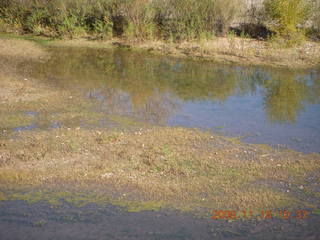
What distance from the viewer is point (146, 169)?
6.04 metres

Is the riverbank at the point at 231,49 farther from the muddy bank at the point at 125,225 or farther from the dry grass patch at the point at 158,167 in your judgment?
the muddy bank at the point at 125,225

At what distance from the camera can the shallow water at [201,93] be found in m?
8.35

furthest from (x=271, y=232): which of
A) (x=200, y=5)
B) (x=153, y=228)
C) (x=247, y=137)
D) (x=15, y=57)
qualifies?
(x=200, y=5)

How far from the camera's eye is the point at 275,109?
977cm

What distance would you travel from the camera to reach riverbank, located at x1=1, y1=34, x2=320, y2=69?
14555 mm

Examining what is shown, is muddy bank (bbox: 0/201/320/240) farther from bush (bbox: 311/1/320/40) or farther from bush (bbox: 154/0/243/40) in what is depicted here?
bush (bbox: 311/1/320/40)

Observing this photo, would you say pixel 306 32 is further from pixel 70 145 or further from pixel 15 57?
pixel 70 145

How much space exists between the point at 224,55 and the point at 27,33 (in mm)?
10502

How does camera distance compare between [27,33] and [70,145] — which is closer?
[70,145]
